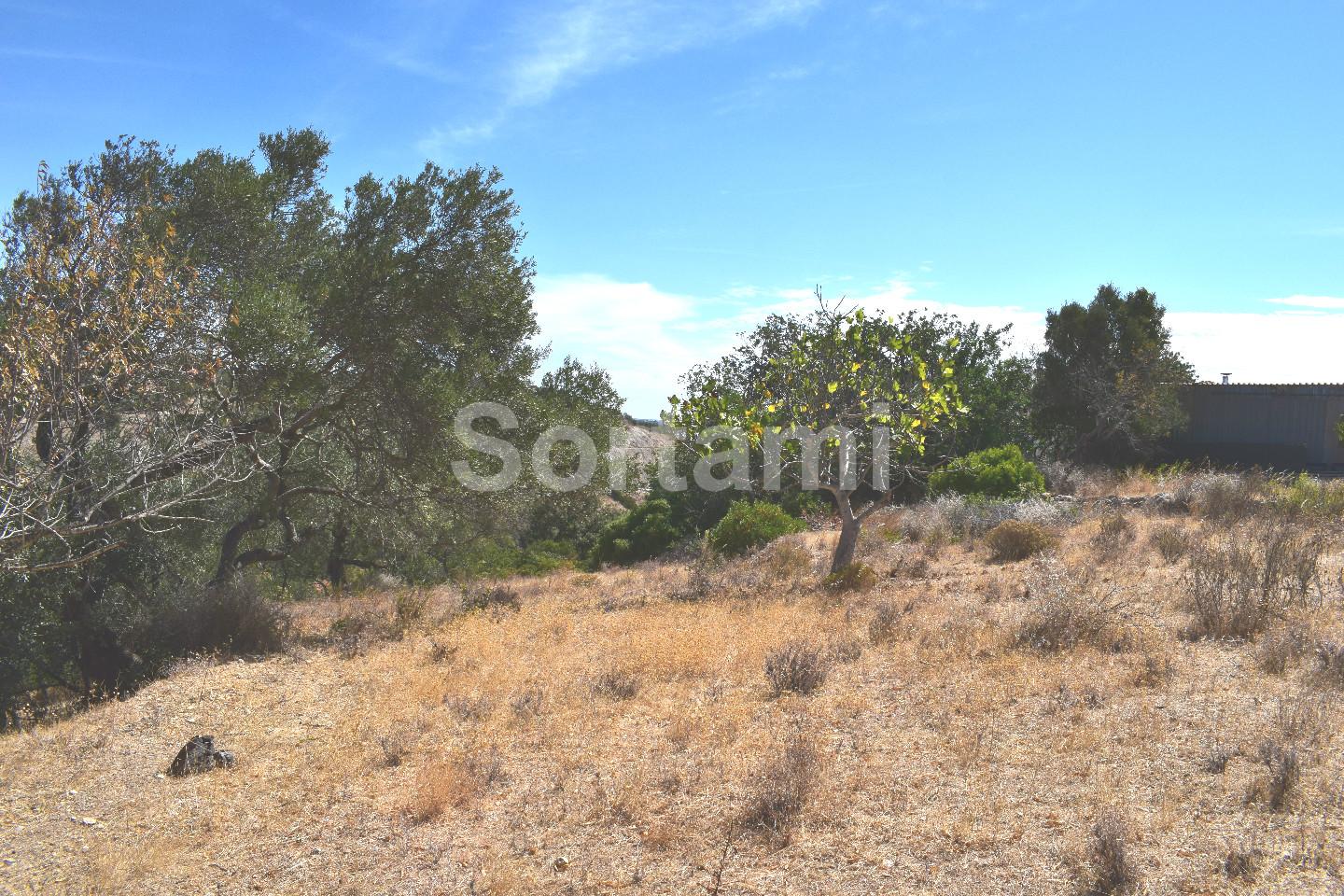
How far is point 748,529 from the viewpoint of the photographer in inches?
723

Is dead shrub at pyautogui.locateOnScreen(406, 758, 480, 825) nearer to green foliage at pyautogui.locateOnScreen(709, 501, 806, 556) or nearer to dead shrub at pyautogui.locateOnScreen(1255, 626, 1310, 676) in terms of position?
dead shrub at pyautogui.locateOnScreen(1255, 626, 1310, 676)

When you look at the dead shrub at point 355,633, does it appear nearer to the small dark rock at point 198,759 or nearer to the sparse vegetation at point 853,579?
the small dark rock at point 198,759

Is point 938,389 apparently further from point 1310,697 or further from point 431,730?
point 431,730

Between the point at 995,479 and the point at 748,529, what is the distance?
5.95 meters

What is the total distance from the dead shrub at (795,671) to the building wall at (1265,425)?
22690mm

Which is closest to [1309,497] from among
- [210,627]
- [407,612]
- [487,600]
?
[487,600]

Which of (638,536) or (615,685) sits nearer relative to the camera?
(615,685)

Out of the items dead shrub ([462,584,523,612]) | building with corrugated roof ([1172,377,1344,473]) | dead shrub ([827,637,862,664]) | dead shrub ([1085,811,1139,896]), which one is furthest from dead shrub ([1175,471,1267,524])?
dead shrub ([1085,811,1139,896])

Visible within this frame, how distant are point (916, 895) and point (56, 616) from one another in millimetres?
11434

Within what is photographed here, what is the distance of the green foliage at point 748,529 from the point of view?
18156 millimetres

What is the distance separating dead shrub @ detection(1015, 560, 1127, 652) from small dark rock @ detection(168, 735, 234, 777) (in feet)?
23.0

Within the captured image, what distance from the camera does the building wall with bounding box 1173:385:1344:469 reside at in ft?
80.5

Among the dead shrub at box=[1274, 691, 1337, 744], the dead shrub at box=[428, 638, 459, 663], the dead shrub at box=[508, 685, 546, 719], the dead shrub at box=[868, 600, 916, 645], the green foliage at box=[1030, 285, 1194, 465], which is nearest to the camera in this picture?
the dead shrub at box=[1274, 691, 1337, 744]

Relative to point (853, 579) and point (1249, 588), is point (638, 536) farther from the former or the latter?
point (1249, 588)
